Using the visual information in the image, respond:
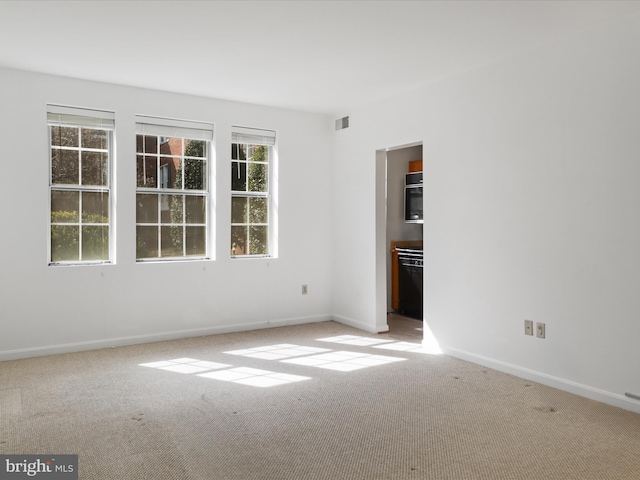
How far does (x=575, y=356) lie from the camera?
373 centimetres

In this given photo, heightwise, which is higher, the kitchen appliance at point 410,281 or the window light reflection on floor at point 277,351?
the kitchen appliance at point 410,281

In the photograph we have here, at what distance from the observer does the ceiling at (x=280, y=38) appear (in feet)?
10.7

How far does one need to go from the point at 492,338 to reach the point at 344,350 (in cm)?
143

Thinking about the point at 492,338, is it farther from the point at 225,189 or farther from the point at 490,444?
the point at 225,189

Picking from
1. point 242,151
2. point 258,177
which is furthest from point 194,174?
point 258,177

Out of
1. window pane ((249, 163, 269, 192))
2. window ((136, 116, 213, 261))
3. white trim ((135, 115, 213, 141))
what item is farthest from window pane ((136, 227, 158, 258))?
window pane ((249, 163, 269, 192))

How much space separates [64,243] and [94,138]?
1.10 metres

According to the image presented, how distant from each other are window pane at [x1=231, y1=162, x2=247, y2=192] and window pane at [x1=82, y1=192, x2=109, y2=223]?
1.40 meters

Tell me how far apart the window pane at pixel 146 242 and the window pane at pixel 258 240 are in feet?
3.68

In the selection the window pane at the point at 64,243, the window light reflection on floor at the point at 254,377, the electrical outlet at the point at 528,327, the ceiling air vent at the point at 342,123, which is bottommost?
→ the window light reflection on floor at the point at 254,377

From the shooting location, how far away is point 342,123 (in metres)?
6.24

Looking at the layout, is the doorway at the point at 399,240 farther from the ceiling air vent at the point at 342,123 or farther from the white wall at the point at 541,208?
the white wall at the point at 541,208

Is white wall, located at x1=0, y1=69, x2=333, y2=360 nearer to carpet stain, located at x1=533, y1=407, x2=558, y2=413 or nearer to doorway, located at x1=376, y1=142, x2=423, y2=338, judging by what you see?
doorway, located at x1=376, y1=142, x2=423, y2=338

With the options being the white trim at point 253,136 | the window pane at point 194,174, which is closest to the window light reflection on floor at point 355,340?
the window pane at point 194,174
